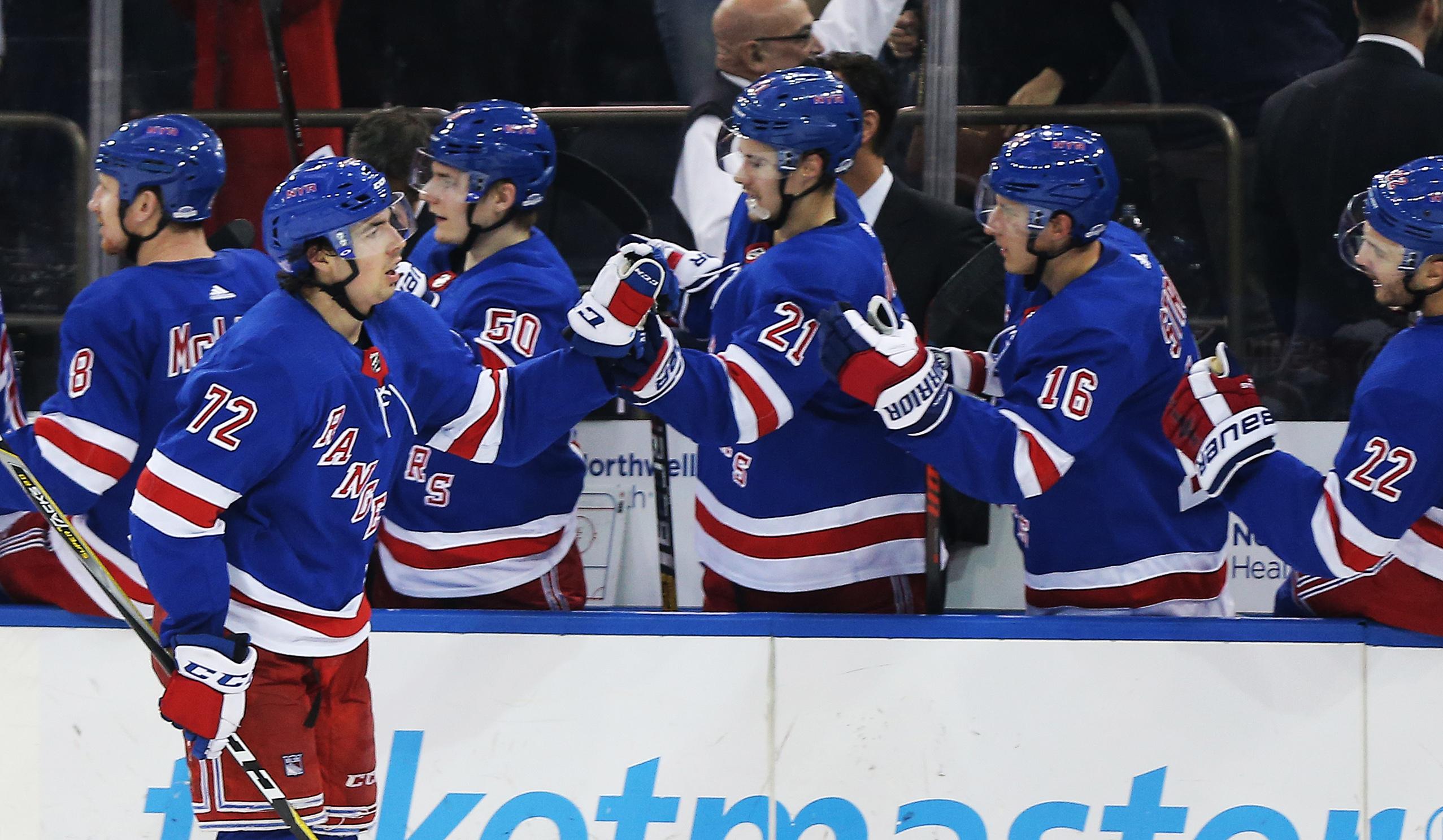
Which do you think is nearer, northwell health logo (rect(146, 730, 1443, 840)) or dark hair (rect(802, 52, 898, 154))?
northwell health logo (rect(146, 730, 1443, 840))

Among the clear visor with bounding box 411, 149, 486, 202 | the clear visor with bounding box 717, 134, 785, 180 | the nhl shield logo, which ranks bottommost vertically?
the clear visor with bounding box 411, 149, 486, 202

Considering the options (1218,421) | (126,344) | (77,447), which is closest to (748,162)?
(1218,421)

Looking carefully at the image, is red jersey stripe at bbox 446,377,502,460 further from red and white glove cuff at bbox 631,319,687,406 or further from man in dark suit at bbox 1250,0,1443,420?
man in dark suit at bbox 1250,0,1443,420

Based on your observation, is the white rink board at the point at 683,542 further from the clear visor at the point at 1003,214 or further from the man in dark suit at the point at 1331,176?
the clear visor at the point at 1003,214

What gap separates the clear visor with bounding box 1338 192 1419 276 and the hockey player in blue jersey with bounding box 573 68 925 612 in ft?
2.57

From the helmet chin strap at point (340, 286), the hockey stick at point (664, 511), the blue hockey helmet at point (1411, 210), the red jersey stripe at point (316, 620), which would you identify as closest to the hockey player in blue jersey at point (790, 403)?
the hockey stick at point (664, 511)

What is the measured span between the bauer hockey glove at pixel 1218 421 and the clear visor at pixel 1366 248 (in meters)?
0.27

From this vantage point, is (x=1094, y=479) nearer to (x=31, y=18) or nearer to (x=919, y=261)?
(x=919, y=261)

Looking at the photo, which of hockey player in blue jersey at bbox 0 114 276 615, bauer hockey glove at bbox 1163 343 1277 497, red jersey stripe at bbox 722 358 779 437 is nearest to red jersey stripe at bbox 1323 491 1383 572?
bauer hockey glove at bbox 1163 343 1277 497

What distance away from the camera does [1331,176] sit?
12.3ft

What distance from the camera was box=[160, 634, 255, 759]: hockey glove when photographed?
212cm

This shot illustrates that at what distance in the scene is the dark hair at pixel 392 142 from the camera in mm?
3539

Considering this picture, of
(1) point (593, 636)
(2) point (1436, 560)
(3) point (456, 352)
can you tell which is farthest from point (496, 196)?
(2) point (1436, 560)

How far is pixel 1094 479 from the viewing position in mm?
2744
